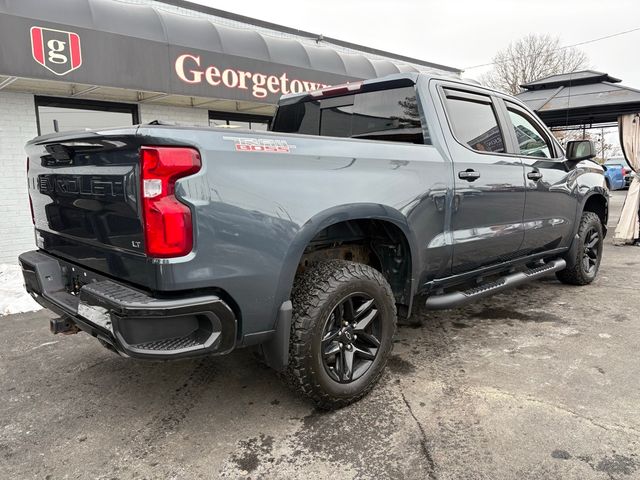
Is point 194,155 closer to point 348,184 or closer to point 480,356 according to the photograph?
point 348,184

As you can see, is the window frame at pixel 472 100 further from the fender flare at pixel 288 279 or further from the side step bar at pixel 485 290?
the fender flare at pixel 288 279

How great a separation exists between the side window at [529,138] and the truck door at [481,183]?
257 mm

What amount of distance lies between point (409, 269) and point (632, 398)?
1.57m

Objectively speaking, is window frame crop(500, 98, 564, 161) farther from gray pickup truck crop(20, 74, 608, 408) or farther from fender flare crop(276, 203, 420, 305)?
fender flare crop(276, 203, 420, 305)

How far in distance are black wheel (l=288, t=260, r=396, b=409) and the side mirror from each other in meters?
2.95

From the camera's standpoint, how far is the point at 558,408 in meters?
2.87

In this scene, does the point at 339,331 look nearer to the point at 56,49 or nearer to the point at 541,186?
the point at 541,186

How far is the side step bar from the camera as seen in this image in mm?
3510

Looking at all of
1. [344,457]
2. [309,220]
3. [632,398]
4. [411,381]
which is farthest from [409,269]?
[632,398]

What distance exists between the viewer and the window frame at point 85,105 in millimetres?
7473

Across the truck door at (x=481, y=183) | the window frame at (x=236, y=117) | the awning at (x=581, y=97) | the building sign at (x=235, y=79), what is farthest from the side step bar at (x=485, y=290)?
the awning at (x=581, y=97)

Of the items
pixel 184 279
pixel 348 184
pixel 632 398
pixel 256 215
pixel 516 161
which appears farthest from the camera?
pixel 516 161

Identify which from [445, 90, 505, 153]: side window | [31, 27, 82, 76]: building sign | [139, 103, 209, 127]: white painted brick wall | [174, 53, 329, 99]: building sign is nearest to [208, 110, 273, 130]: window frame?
[139, 103, 209, 127]: white painted brick wall

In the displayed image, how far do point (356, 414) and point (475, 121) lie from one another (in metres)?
2.41
